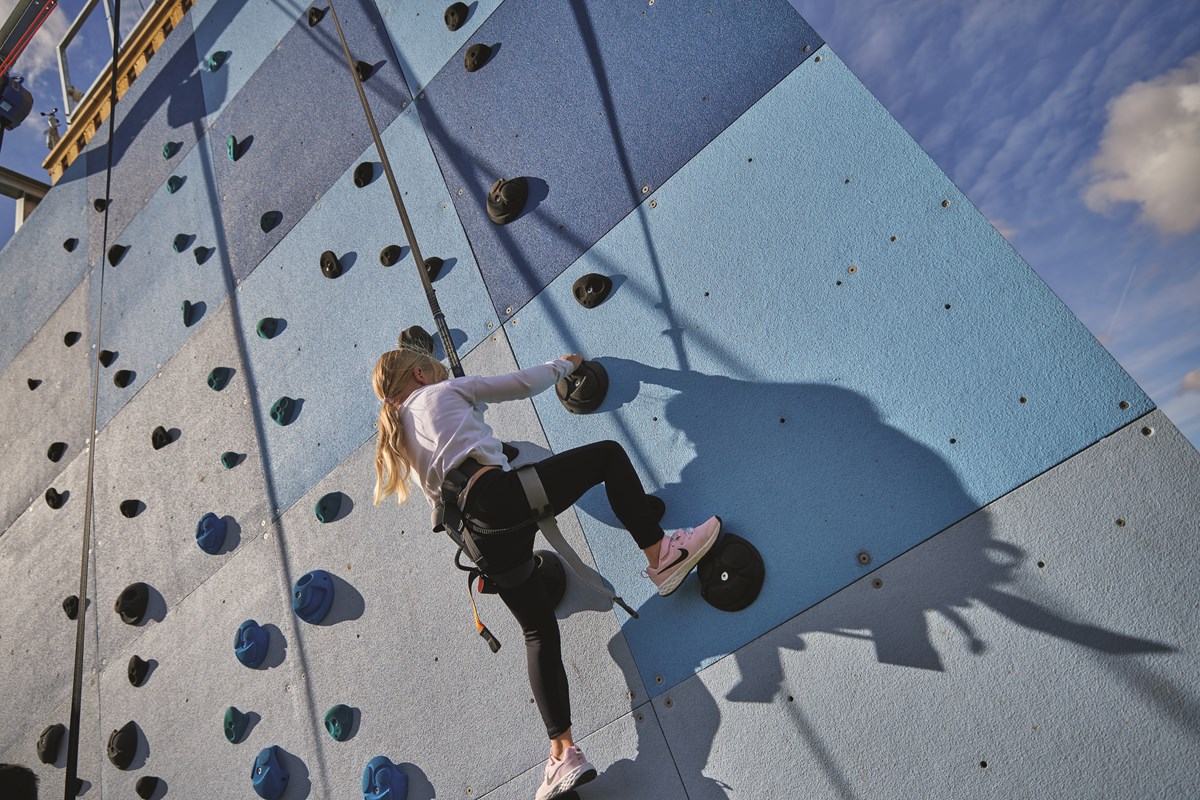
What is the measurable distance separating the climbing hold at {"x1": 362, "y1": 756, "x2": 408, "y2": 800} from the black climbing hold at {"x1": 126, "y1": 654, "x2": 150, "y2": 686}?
1288 millimetres

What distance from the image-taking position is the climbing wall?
147 centimetres

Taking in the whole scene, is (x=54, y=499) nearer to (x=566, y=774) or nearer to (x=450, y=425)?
(x=450, y=425)

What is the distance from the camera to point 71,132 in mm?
4895

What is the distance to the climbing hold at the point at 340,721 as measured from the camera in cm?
226

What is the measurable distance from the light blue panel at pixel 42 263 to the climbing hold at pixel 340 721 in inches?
124

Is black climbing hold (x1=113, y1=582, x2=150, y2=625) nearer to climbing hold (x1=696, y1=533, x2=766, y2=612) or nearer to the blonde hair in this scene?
the blonde hair

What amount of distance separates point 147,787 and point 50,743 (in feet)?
2.55

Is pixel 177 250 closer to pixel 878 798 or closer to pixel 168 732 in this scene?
pixel 168 732

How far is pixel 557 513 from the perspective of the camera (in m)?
1.69

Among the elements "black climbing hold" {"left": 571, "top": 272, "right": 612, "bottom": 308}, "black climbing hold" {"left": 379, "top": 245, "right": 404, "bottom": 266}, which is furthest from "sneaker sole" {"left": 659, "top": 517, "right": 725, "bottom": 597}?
"black climbing hold" {"left": 379, "top": 245, "right": 404, "bottom": 266}

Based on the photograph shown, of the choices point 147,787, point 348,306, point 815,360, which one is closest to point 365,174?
point 348,306

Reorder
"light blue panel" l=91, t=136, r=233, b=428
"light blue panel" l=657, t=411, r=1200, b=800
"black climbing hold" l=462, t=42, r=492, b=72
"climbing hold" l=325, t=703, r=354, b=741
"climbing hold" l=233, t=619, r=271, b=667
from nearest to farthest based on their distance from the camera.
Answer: "light blue panel" l=657, t=411, r=1200, b=800
"climbing hold" l=325, t=703, r=354, b=741
"climbing hold" l=233, t=619, r=271, b=667
"black climbing hold" l=462, t=42, r=492, b=72
"light blue panel" l=91, t=136, r=233, b=428

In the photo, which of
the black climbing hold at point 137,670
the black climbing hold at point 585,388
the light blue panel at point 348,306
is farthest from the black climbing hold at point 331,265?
the black climbing hold at point 137,670

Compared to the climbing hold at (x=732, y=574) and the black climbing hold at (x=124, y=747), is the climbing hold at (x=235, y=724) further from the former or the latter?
the climbing hold at (x=732, y=574)
